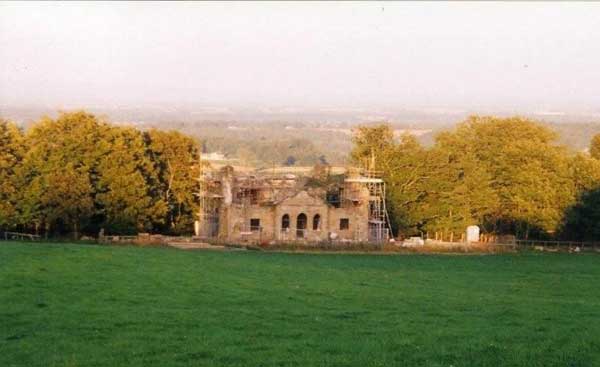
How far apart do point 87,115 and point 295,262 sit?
3196 cm

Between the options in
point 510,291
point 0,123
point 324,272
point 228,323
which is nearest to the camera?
point 228,323

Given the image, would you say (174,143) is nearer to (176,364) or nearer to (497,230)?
(497,230)

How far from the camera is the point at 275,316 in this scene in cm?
2186

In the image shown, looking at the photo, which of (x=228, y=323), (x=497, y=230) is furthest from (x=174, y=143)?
(x=228, y=323)

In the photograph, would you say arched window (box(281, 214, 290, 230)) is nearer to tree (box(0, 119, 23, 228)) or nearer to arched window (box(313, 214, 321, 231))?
arched window (box(313, 214, 321, 231))

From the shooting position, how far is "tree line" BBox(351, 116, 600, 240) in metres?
72.2

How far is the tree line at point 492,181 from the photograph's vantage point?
72188 millimetres

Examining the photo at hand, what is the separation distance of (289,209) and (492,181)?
791 inches

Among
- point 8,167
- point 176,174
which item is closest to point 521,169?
point 176,174

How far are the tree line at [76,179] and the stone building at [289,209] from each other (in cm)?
466

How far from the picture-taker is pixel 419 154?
78.8 metres

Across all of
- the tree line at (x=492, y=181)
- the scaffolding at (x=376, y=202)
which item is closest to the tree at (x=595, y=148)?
the tree line at (x=492, y=181)

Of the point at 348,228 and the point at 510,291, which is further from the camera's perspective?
the point at 348,228

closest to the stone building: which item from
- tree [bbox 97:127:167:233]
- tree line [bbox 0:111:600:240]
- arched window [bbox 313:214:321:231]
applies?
arched window [bbox 313:214:321:231]
